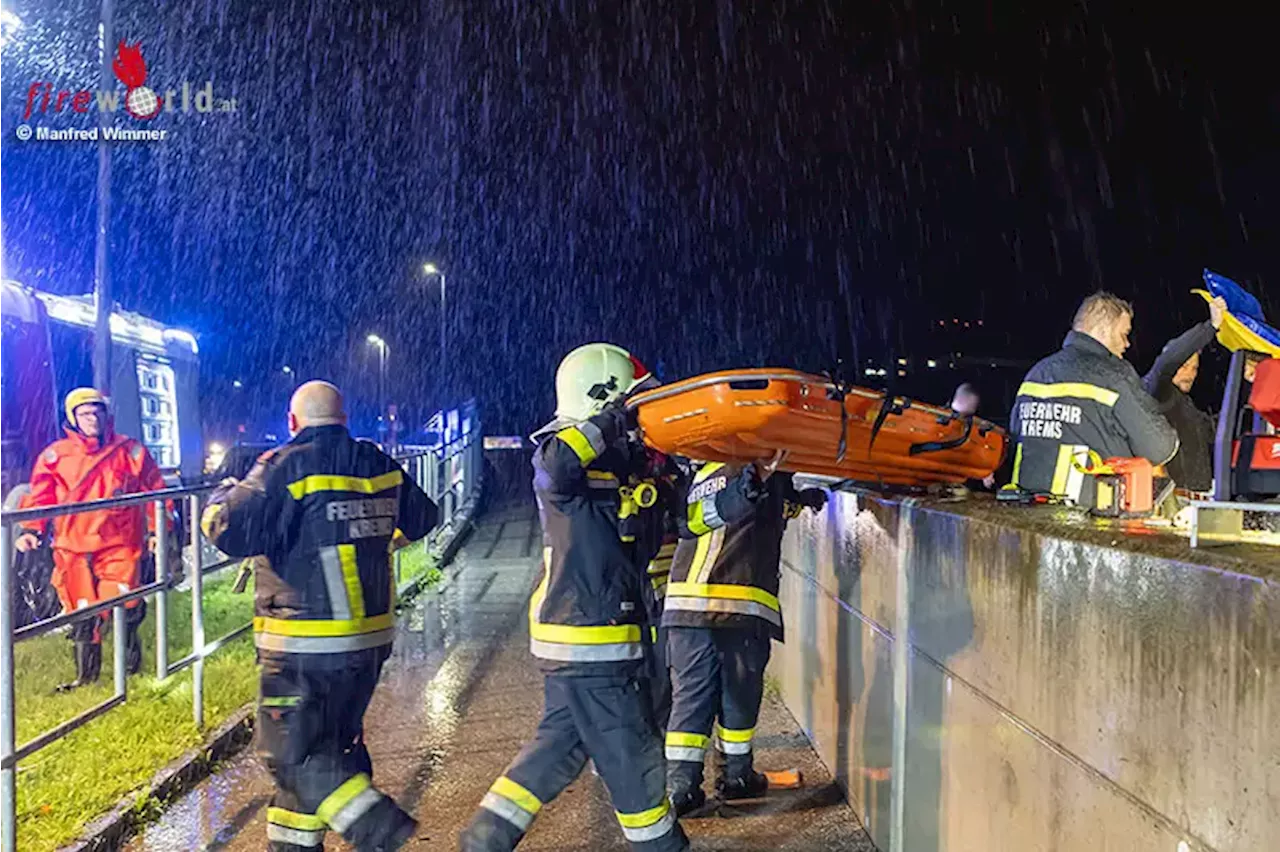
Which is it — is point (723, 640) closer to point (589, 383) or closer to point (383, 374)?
point (589, 383)

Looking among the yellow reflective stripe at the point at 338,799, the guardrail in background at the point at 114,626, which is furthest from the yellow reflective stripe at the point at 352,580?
the guardrail in background at the point at 114,626

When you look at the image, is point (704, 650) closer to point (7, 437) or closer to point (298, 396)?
point (298, 396)

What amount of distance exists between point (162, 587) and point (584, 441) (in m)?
3.01

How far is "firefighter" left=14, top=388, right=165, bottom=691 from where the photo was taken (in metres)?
6.29

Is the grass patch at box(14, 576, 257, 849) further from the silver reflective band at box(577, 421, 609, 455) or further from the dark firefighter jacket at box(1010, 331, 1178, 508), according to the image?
the dark firefighter jacket at box(1010, 331, 1178, 508)

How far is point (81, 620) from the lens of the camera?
461 centimetres

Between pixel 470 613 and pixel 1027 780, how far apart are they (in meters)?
7.17

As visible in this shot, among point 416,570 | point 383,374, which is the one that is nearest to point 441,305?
point 383,374

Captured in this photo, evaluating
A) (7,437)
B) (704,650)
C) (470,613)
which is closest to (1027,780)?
(704,650)

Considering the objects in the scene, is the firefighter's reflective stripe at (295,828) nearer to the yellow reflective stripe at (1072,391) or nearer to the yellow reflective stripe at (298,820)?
the yellow reflective stripe at (298,820)

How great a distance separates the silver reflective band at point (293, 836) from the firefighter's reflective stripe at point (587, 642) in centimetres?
104

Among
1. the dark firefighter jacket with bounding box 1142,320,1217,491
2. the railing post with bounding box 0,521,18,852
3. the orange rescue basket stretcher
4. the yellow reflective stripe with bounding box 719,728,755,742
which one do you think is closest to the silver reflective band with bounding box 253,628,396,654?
the railing post with bounding box 0,521,18,852

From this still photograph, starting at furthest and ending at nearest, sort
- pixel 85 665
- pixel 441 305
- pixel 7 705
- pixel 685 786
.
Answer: pixel 441 305 < pixel 85 665 < pixel 685 786 < pixel 7 705

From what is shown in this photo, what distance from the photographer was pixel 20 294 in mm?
10008
